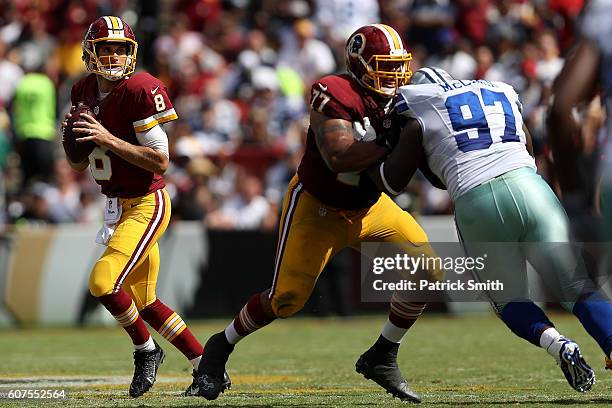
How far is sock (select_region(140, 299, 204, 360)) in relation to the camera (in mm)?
6703

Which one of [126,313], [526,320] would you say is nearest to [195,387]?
[126,313]

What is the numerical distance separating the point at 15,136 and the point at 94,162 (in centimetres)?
836

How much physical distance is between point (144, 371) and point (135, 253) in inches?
25.4

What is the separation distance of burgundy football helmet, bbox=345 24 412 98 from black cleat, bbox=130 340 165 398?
1922 millimetres

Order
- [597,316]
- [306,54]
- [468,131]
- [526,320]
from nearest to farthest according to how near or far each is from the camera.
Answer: [597,316] < [526,320] < [468,131] < [306,54]

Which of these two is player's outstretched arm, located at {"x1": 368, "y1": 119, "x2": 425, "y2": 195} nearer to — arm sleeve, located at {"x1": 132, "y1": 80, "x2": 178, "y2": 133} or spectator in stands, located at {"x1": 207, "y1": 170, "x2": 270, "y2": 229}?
arm sleeve, located at {"x1": 132, "y1": 80, "x2": 178, "y2": 133}

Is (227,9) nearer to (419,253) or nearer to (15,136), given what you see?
(15,136)

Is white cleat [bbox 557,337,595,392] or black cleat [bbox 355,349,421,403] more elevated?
white cleat [bbox 557,337,595,392]

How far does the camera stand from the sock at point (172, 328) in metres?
6.70

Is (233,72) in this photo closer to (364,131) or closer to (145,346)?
(145,346)

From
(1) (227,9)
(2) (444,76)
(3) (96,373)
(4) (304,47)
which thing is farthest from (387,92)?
(1) (227,9)

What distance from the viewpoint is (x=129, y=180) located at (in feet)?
21.7

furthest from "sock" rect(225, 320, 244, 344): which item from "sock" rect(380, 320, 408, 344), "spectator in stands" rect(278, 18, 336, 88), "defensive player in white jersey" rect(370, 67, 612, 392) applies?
"spectator in stands" rect(278, 18, 336, 88)

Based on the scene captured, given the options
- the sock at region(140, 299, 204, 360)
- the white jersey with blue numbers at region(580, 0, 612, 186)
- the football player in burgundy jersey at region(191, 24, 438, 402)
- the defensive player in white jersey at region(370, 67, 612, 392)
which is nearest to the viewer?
the white jersey with blue numbers at region(580, 0, 612, 186)
